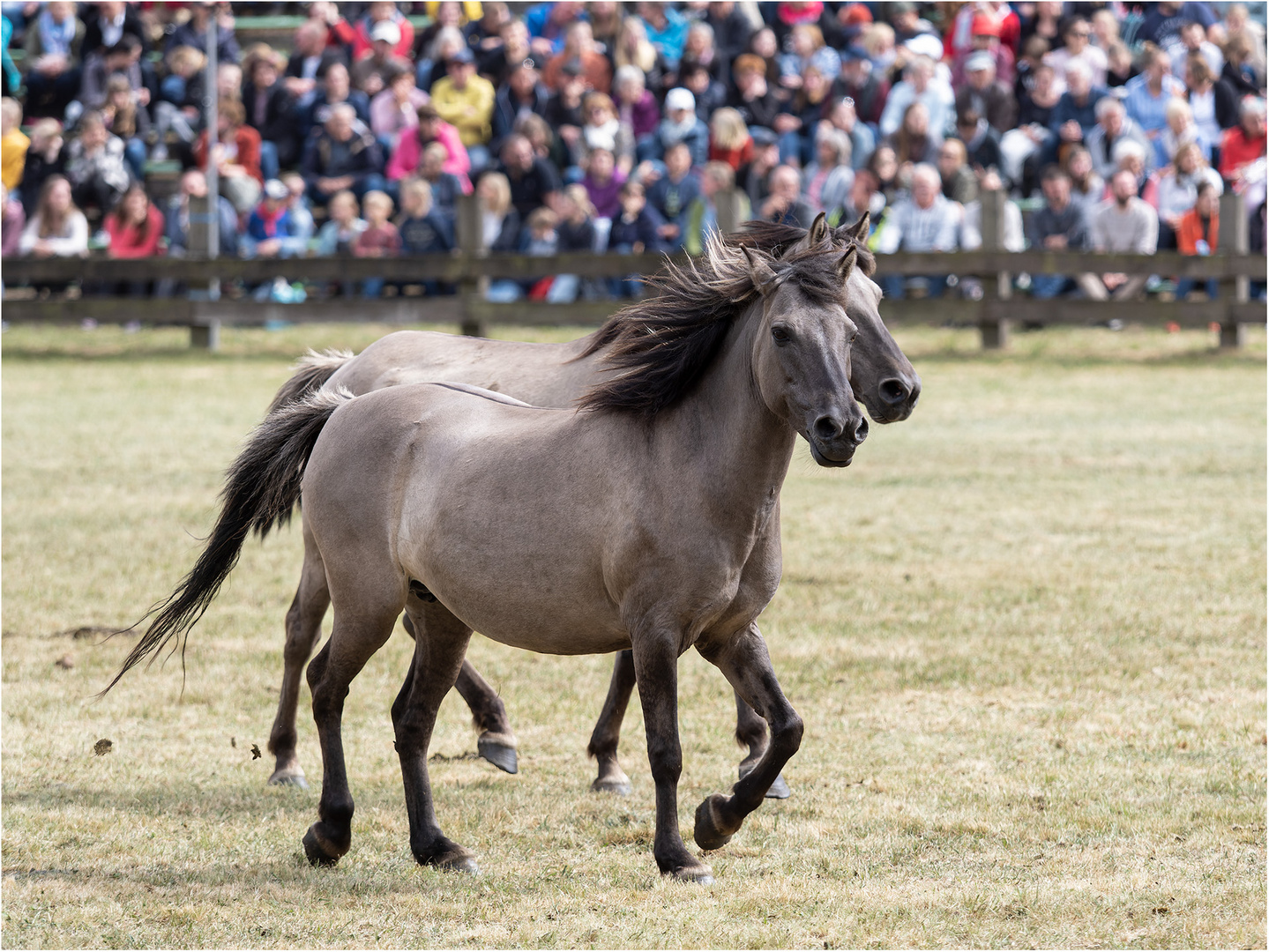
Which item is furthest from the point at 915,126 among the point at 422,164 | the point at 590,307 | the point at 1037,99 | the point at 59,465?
the point at 59,465

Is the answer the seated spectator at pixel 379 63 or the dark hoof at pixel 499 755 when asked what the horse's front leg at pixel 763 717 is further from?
the seated spectator at pixel 379 63

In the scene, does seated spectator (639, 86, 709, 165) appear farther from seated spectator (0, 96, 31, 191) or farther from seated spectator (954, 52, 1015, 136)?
seated spectator (0, 96, 31, 191)

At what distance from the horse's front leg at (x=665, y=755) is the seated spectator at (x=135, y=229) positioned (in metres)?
16.0

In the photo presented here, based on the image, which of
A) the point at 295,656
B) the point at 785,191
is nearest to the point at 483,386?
the point at 295,656

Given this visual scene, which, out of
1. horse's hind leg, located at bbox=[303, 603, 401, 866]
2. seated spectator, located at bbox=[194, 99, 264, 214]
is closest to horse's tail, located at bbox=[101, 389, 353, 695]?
horse's hind leg, located at bbox=[303, 603, 401, 866]

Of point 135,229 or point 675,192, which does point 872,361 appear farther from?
point 135,229

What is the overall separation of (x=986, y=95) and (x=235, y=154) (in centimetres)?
875

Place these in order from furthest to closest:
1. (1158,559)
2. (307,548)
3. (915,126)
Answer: (915,126), (1158,559), (307,548)

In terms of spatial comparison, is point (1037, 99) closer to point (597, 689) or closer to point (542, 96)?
point (542, 96)

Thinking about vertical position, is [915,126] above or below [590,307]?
above

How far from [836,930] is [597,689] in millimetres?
3059

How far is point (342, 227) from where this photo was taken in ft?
62.1

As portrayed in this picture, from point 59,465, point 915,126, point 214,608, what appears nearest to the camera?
point 214,608

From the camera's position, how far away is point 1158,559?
32.9 ft
